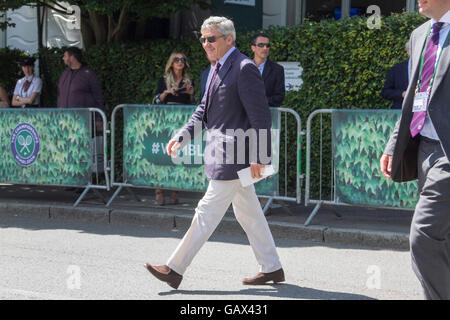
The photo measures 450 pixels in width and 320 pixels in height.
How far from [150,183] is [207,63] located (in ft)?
8.39

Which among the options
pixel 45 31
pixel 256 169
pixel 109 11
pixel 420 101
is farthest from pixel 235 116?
pixel 45 31

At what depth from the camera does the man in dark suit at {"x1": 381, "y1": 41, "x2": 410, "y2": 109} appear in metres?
8.87

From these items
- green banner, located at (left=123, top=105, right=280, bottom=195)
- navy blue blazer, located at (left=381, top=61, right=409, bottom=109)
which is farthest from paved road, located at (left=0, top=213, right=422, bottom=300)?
navy blue blazer, located at (left=381, top=61, right=409, bottom=109)

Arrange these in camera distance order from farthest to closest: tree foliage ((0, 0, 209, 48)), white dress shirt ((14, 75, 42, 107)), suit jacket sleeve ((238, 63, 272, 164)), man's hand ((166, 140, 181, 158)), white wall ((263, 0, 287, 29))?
white wall ((263, 0, 287, 29)), white dress shirt ((14, 75, 42, 107)), tree foliage ((0, 0, 209, 48)), man's hand ((166, 140, 181, 158)), suit jacket sleeve ((238, 63, 272, 164))

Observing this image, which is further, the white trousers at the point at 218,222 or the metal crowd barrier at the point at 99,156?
the metal crowd barrier at the point at 99,156

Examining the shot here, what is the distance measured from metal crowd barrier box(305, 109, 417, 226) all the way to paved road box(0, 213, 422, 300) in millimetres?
578

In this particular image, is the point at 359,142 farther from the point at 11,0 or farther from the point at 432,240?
the point at 11,0

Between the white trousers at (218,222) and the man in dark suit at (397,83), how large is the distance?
380cm

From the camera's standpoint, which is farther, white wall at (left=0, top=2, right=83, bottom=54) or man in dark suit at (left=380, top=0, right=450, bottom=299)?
white wall at (left=0, top=2, right=83, bottom=54)

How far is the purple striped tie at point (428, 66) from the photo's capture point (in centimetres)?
403

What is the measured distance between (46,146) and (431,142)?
250 inches

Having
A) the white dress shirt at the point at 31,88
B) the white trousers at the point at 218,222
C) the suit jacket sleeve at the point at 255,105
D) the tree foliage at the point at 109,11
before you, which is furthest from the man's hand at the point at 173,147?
the white dress shirt at the point at 31,88

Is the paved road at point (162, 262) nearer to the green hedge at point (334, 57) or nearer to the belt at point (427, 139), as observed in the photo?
the belt at point (427, 139)

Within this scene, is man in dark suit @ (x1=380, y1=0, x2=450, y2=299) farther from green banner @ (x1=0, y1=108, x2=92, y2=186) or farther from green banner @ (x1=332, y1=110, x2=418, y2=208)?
green banner @ (x1=0, y1=108, x2=92, y2=186)
